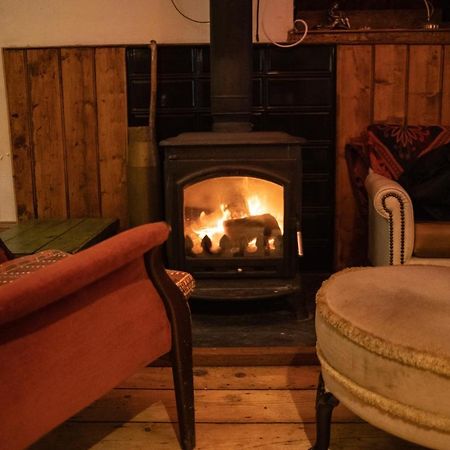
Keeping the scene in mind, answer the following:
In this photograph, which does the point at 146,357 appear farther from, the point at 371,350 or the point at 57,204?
the point at 57,204

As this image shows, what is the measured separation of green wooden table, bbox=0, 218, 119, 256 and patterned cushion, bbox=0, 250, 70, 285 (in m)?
0.66

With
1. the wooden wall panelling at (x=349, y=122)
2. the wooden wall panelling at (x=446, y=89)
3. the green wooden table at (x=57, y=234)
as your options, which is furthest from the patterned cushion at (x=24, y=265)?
the wooden wall panelling at (x=446, y=89)

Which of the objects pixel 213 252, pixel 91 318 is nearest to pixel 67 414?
pixel 91 318

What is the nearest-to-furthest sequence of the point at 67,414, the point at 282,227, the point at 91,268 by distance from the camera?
1. the point at 91,268
2. the point at 67,414
3. the point at 282,227

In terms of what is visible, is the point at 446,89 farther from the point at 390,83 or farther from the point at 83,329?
the point at 83,329

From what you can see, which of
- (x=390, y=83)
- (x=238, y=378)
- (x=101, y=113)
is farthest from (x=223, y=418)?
(x=390, y=83)

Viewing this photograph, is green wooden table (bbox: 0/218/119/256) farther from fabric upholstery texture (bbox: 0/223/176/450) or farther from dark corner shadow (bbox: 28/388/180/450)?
fabric upholstery texture (bbox: 0/223/176/450)

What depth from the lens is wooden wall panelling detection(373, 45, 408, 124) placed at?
10.0 ft

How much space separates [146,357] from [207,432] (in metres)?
0.41

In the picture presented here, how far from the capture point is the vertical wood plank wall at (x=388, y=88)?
120 inches

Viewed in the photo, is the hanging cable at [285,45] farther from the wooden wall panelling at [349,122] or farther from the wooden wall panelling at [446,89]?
the wooden wall panelling at [446,89]

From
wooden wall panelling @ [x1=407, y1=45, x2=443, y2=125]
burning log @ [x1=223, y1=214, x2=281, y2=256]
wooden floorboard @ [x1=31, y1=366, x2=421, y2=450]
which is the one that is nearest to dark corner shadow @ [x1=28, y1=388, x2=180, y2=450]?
wooden floorboard @ [x1=31, y1=366, x2=421, y2=450]

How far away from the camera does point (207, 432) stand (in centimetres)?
172

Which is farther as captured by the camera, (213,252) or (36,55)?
(36,55)
